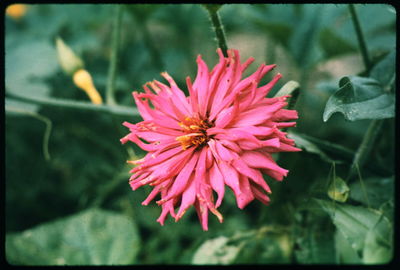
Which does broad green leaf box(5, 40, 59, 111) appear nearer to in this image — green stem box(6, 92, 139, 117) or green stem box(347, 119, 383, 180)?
green stem box(6, 92, 139, 117)

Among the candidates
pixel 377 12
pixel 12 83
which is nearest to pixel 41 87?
pixel 12 83

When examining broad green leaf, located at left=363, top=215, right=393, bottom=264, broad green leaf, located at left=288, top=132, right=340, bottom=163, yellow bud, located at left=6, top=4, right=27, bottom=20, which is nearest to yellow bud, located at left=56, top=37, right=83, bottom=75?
broad green leaf, located at left=288, top=132, right=340, bottom=163

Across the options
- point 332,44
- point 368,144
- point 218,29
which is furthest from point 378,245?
point 332,44

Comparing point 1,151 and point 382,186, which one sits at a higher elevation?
point 1,151

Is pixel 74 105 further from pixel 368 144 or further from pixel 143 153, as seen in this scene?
pixel 368 144

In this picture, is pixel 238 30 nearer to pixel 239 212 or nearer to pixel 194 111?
pixel 239 212
